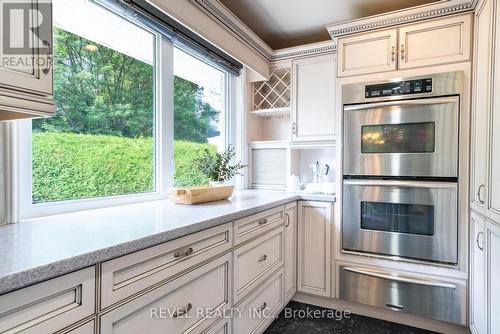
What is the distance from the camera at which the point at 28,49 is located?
0.85 meters

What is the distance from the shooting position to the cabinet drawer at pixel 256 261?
5.14 ft

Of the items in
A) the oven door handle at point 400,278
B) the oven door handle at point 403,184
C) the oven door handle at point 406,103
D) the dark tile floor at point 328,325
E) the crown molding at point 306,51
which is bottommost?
the dark tile floor at point 328,325

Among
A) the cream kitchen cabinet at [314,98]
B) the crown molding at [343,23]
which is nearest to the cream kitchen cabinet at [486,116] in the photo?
the crown molding at [343,23]

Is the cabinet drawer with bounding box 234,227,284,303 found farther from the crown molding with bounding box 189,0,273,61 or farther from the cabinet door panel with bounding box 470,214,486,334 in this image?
the crown molding with bounding box 189,0,273,61

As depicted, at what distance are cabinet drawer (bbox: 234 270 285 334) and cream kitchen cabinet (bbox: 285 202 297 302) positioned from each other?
0.40 ft

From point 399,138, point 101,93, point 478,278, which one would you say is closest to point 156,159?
point 101,93

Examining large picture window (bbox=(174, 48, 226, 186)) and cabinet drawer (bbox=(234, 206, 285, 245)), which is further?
large picture window (bbox=(174, 48, 226, 186))

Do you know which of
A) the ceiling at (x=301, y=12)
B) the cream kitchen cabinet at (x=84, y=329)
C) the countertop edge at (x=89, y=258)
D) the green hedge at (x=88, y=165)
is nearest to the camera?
the countertop edge at (x=89, y=258)

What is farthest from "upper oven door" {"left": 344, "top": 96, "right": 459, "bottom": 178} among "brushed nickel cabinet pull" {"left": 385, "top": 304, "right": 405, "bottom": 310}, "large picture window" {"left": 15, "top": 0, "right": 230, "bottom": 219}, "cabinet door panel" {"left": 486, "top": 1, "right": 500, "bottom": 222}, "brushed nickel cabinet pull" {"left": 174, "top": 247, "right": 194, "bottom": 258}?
"brushed nickel cabinet pull" {"left": 174, "top": 247, "right": 194, "bottom": 258}

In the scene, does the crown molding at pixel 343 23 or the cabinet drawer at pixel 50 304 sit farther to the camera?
the crown molding at pixel 343 23

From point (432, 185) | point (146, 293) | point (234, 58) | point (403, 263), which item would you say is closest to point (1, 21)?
point (146, 293)

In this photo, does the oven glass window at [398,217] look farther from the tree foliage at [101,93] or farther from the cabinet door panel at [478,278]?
the tree foliage at [101,93]

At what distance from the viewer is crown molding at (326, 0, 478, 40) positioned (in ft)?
6.21

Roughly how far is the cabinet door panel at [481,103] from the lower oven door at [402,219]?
212mm
